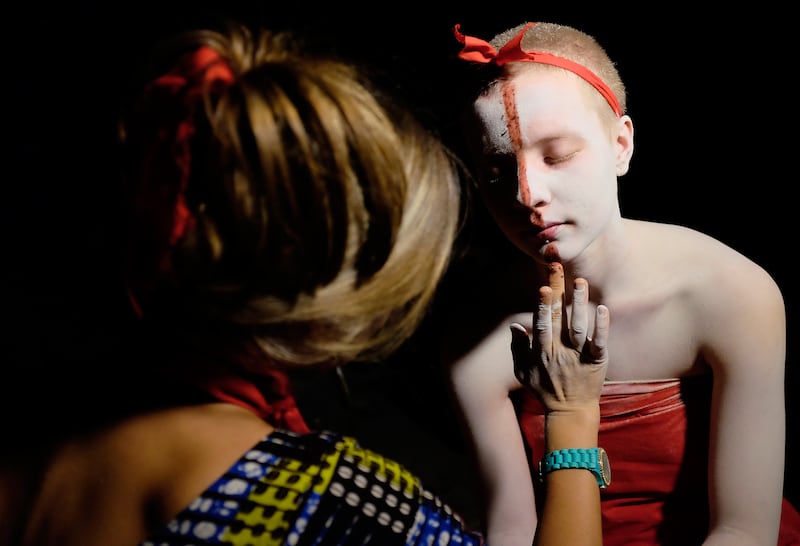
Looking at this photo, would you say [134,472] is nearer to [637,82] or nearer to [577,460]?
[577,460]

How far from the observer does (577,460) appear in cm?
90

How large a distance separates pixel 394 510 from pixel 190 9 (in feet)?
5.91

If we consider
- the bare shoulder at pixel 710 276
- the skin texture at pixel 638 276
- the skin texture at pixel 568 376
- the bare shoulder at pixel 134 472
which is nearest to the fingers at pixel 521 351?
the skin texture at pixel 568 376

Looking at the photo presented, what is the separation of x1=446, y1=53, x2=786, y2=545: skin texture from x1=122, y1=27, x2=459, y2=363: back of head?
319 millimetres

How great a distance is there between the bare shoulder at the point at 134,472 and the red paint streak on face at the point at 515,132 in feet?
1.90

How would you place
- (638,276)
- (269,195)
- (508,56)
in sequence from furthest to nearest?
(638,276) → (508,56) → (269,195)

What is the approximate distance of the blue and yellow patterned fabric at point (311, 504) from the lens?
68cm

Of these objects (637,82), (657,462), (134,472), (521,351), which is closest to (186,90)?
(134,472)

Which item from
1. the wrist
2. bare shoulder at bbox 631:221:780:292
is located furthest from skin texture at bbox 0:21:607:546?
bare shoulder at bbox 631:221:780:292

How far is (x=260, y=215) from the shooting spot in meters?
0.66

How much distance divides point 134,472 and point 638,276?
36.6 inches

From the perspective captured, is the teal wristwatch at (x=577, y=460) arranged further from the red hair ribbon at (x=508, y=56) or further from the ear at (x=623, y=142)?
the red hair ribbon at (x=508, y=56)

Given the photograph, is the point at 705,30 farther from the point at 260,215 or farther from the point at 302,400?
the point at 302,400

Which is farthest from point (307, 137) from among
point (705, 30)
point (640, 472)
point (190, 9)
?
point (190, 9)
